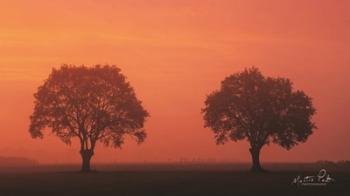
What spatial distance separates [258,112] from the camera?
10225 cm

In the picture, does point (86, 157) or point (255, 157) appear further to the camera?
point (255, 157)

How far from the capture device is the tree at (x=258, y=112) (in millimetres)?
101062

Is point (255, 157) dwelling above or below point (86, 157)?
below

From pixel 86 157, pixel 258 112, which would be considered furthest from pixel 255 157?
pixel 86 157

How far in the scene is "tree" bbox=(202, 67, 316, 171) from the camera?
10106cm

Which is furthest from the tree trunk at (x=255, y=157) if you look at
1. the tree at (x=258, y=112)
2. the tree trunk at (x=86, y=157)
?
the tree trunk at (x=86, y=157)

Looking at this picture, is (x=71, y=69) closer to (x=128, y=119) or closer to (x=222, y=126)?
(x=128, y=119)

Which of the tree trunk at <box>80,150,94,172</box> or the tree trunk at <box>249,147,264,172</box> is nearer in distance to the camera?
the tree trunk at <box>80,150,94,172</box>

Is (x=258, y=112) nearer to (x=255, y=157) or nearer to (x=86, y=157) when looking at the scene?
(x=255, y=157)

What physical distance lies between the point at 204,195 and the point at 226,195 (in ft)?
5.70

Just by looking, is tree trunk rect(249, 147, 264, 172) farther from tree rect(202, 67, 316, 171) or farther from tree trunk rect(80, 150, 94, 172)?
tree trunk rect(80, 150, 94, 172)

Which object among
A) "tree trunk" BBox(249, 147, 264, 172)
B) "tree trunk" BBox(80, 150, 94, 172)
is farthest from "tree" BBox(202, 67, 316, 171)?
"tree trunk" BBox(80, 150, 94, 172)

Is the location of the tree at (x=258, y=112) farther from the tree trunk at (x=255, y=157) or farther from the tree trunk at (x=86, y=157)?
the tree trunk at (x=86, y=157)

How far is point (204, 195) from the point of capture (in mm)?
45281
